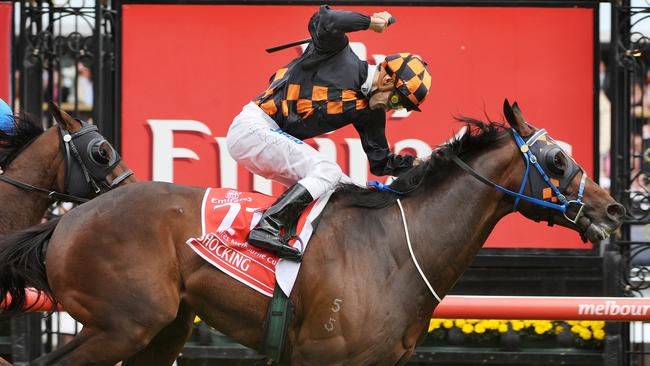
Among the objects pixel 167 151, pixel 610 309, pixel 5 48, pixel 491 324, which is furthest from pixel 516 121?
pixel 5 48

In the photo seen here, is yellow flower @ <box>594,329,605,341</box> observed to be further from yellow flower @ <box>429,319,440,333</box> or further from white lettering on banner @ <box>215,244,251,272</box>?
white lettering on banner @ <box>215,244,251,272</box>

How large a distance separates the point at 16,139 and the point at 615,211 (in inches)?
137

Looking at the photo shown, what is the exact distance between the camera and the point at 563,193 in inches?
197

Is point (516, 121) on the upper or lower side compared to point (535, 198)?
upper

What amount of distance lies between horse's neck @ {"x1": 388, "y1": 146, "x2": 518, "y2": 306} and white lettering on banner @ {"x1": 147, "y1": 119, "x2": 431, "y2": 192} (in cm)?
241

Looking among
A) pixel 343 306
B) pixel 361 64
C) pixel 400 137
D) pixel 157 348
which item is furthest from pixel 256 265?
pixel 400 137

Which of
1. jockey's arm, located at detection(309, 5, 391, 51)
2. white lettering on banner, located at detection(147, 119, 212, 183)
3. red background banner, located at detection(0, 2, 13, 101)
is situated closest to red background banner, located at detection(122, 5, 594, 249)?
white lettering on banner, located at detection(147, 119, 212, 183)

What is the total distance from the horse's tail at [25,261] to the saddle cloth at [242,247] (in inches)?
30.8

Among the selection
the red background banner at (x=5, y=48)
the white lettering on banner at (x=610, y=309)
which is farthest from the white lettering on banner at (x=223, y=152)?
the white lettering on banner at (x=610, y=309)

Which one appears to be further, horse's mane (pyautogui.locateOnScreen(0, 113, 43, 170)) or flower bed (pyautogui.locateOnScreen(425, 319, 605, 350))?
flower bed (pyautogui.locateOnScreen(425, 319, 605, 350))

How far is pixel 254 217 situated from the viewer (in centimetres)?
504

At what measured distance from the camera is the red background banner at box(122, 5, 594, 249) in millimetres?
7547

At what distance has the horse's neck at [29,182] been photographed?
19.4 ft

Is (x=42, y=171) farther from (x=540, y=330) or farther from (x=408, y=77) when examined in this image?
(x=540, y=330)
